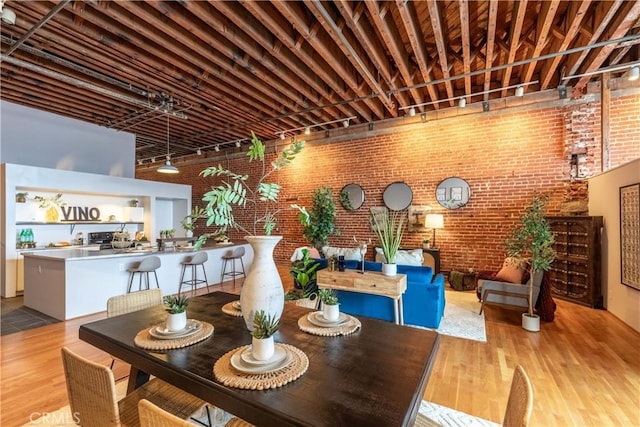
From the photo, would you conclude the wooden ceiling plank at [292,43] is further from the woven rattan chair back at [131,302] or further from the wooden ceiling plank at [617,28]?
the wooden ceiling plank at [617,28]

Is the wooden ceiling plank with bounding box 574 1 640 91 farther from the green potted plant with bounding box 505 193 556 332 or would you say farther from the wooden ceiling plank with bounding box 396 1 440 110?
the green potted plant with bounding box 505 193 556 332

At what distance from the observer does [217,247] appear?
243 inches

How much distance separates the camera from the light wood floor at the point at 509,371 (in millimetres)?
2127

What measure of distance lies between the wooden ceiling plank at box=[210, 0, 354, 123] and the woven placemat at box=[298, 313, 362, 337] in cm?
324

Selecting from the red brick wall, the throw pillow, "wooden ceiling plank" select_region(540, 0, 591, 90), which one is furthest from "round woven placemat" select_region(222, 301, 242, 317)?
the red brick wall

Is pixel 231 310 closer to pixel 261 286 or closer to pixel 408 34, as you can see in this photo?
pixel 261 286

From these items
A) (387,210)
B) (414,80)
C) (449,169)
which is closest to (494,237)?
(449,169)

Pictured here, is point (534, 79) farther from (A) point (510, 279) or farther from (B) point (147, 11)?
(B) point (147, 11)

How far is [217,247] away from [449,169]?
5.23 m

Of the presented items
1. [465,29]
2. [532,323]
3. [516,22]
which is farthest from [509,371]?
[516,22]

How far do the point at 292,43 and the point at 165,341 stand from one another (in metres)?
3.60

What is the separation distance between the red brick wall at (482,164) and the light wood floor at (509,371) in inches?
87.9

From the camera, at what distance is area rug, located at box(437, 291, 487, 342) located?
3.48 m

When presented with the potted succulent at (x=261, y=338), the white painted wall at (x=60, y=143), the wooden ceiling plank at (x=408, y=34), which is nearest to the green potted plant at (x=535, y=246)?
the wooden ceiling plank at (x=408, y=34)
